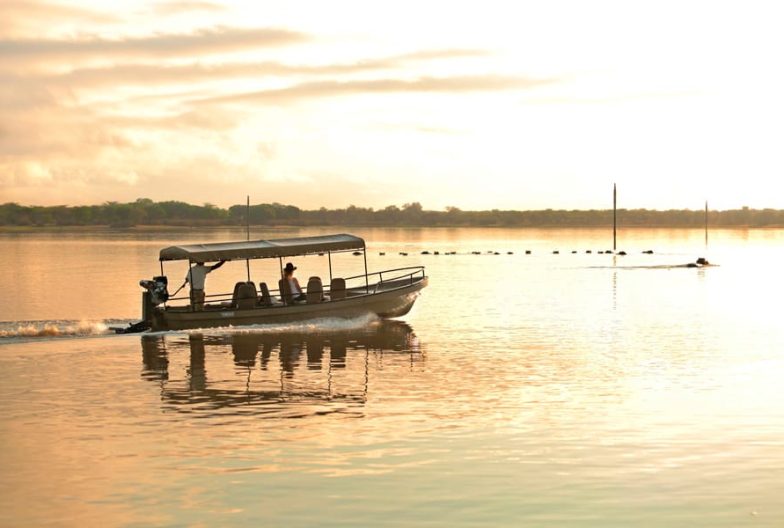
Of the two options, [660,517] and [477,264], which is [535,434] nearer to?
[660,517]

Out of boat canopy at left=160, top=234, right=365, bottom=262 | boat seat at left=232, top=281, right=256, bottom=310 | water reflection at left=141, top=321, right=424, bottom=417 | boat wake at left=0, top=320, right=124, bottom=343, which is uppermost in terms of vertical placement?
boat canopy at left=160, top=234, right=365, bottom=262

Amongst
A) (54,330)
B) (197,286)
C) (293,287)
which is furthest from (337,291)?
(54,330)

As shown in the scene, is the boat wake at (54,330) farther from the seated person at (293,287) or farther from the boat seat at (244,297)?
the seated person at (293,287)

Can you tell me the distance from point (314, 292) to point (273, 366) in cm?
1032

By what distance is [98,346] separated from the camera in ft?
116

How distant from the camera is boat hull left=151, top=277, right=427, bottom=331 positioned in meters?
39.2

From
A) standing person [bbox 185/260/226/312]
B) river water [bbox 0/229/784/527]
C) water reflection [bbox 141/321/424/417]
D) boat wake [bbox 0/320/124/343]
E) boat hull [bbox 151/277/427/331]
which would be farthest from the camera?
standing person [bbox 185/260/226/312]

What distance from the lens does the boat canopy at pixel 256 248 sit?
38812 millimetres

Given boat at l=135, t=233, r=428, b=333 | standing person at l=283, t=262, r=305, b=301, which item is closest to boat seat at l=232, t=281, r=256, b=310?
boat at l=135, t=233, r=428, b=333

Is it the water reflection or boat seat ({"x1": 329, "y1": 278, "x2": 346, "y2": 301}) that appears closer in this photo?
the water reflection

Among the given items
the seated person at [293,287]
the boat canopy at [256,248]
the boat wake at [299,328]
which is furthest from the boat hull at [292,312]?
the boat canopy at [256,248]

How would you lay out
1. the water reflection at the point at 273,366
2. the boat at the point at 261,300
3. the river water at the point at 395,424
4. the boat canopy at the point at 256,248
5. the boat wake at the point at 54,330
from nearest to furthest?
1. the river water at the point at 395,424
2. the water reflection at the point at 273,366
3. the boat wake at the point at 54,330
4. the boat canopy at the point at 256,248
5. the boat at the point at 261,300

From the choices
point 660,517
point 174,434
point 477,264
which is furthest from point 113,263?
point 660,517

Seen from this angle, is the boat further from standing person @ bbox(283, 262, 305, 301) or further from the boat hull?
standing person @ bbox(283, 262, 305, 301)
